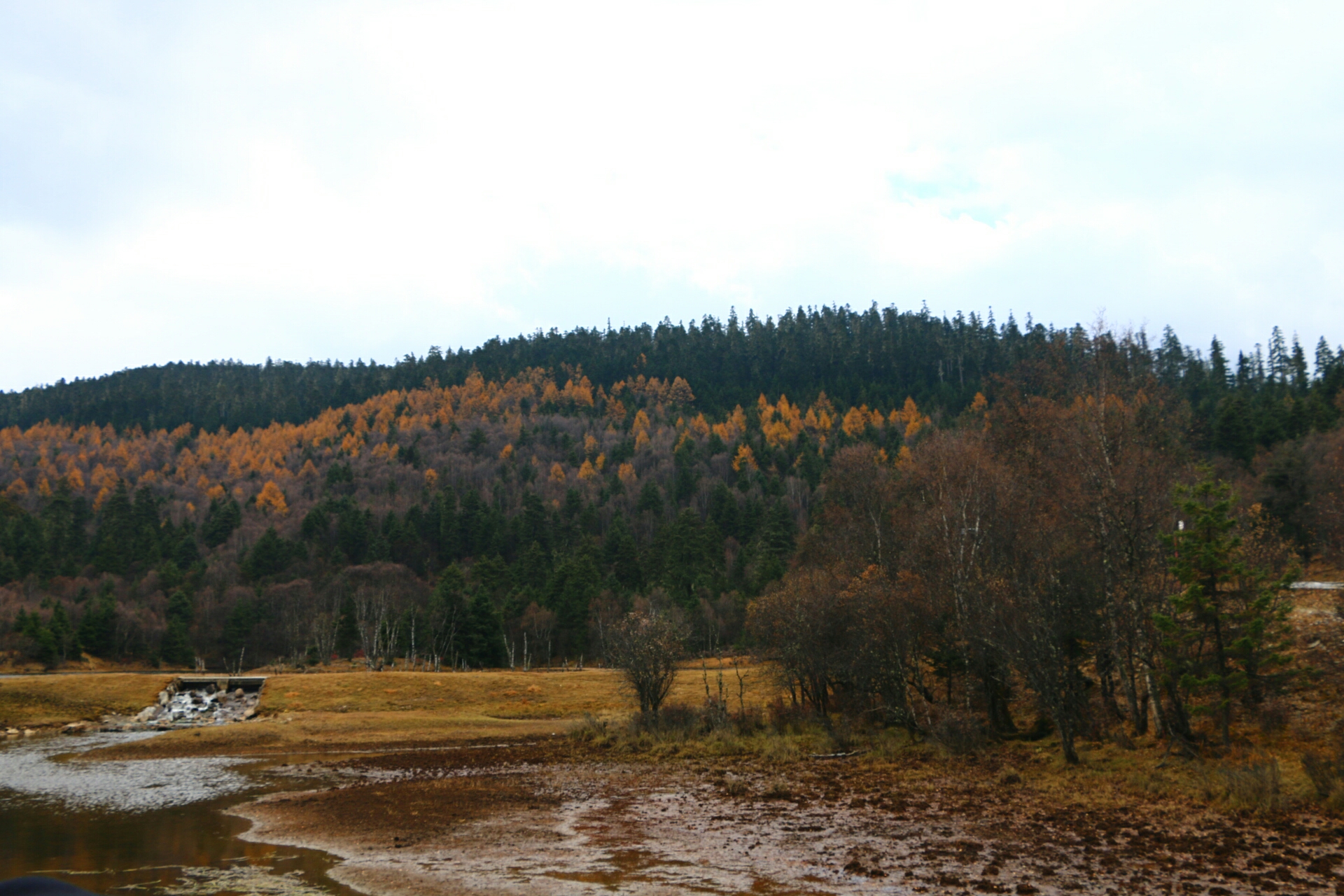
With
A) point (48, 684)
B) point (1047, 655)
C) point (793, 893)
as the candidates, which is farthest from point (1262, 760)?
point (48, 684)

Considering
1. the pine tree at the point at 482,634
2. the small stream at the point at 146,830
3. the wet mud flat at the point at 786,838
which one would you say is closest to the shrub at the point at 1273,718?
the wet mud flat at the point at 786,838

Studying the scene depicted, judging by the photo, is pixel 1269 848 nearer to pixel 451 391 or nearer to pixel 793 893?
pixel 793 893

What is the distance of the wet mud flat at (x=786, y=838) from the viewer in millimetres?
14852

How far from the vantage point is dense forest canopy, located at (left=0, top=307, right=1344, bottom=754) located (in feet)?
90.1

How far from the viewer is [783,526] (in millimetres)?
93750

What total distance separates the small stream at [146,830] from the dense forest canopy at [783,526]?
21.0 meters

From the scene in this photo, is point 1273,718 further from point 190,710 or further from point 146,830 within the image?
point 190,710

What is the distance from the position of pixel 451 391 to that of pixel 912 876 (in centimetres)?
18855

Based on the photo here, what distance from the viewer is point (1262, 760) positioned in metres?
21.7

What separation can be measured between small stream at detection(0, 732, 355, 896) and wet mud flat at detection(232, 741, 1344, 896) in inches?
47.4

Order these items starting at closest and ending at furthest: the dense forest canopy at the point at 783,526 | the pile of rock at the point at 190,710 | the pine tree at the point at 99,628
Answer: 1. the dense forest canopy at the point at 783,526
2. the pile of rock at the point at 190,710
3. the pine tree at the point at 99,628

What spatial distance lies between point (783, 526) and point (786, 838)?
75.5m

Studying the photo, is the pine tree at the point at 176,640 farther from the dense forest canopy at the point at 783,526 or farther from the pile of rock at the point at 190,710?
the pile of rock at the point at 190,710

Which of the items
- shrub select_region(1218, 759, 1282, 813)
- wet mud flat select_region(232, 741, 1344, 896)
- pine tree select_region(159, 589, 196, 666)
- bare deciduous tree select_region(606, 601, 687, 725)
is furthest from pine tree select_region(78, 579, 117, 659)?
shrub select_region(1218, 759, 1282, 813)
